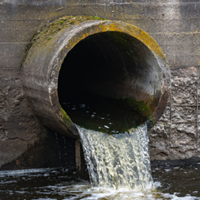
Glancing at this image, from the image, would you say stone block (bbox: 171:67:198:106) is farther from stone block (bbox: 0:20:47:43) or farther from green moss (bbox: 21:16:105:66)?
stone block (bbox: 0:20:47:43)

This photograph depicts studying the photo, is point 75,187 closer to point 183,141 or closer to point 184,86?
point 183,141

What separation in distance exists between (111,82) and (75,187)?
95.7 inches

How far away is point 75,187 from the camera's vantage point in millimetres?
4469

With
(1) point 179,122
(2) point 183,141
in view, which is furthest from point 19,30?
(2) point 183,141

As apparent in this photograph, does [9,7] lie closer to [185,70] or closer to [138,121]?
[138,121]

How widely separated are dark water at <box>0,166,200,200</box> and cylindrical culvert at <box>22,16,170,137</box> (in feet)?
2.27

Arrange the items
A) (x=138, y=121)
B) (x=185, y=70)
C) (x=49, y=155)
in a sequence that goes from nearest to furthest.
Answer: (x=138, y=121) → (x=49, y=155) → (x=185, y=70)

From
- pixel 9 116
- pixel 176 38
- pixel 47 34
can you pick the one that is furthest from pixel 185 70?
pixel 9 116

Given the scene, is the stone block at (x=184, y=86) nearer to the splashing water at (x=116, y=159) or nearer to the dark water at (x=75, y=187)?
the dark water at (x=75, y=187)

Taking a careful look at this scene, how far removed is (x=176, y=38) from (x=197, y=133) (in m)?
1.58

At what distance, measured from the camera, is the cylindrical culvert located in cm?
423

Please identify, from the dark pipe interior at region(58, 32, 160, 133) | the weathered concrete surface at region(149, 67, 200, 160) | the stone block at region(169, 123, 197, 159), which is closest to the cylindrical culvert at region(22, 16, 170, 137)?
the dark pipe interior at region(58, 32, 160, 133)

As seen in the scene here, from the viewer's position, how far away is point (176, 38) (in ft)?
18.4

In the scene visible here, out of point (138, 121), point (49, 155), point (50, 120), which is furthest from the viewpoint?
point (49, 155)
